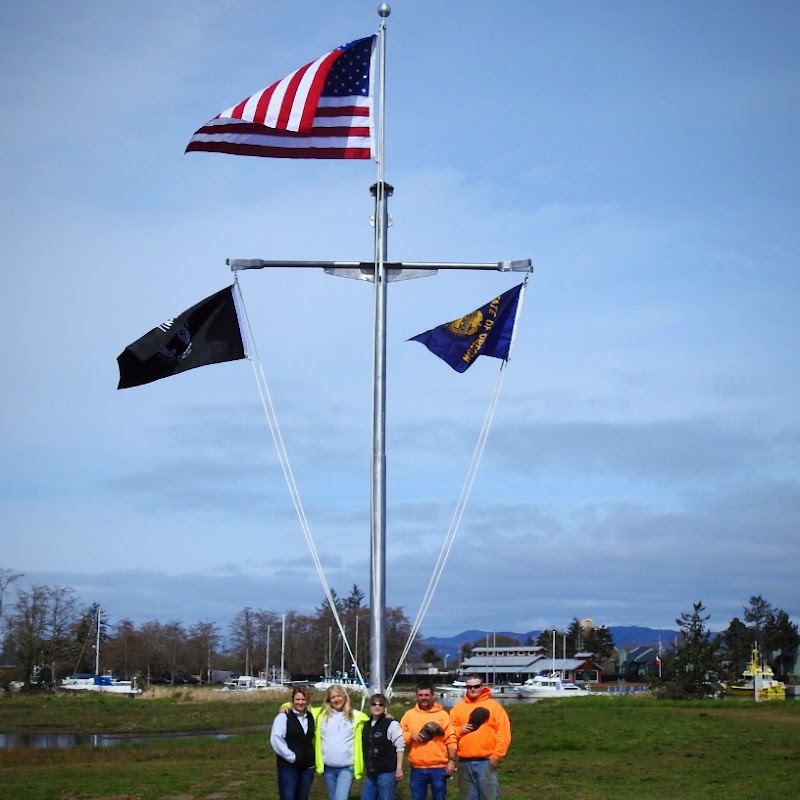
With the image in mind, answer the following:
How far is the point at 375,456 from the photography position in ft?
51.0

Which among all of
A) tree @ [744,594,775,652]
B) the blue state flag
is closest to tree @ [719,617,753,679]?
tree @ [744,594,775,652]

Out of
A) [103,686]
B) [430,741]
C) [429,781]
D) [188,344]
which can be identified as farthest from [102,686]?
[430,741]

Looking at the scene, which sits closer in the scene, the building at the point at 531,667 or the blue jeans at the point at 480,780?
the blue jeans at the point at 480,780

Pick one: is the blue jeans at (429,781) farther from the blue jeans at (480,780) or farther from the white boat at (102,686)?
the white boat at (102,686)

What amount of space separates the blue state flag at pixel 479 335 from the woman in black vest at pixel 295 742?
553 centimetres

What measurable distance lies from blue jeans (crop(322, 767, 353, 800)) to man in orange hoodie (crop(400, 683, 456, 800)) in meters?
0.67

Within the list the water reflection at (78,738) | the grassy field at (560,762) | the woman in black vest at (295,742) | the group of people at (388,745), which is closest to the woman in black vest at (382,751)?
the group of people at (388,745)

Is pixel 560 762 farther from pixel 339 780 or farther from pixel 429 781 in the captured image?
pixel 339 780

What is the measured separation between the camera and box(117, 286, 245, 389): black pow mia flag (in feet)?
53.4

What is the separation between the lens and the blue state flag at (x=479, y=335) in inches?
656

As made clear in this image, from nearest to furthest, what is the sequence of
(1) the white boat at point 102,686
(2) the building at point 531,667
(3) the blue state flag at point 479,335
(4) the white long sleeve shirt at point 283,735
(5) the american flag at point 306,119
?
(4) the white long sleeve shirt at point 283,735 → (5) the american flag at point 306,119 → (3) the blue state flag at point 479,335 → (1) the white boat at point 102,686 → (2) the building at point 531,667

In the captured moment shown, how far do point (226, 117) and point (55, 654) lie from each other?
8307 centimetres

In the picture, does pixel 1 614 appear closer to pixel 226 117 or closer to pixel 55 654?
pixel 55 654

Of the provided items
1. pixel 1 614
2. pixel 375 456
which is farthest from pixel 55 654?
pixel 375 456
